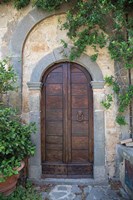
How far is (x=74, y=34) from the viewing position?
4344mm

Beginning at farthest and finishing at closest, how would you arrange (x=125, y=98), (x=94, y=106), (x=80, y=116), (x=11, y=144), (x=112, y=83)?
1. (x=80, y=116)
2. (x=94, y=106)
3. (x=112, y=83)
4. (x=125, y=98)
5. (x=11, y=144)

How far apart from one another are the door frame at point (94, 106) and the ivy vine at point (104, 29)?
18cm

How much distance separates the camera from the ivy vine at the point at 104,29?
408 centimetres

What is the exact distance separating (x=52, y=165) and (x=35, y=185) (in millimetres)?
520

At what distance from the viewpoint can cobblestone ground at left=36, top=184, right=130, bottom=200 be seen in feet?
12.3

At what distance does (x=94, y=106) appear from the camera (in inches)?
174

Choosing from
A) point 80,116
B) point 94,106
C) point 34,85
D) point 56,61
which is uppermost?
point 56,61

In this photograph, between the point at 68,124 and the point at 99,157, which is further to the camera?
the point at 68,124

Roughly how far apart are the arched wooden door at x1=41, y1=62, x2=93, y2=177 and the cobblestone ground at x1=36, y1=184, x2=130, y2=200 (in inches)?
14.8

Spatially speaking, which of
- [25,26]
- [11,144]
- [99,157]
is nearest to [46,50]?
[25,26]

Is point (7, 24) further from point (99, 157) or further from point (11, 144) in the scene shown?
point (99, 157)

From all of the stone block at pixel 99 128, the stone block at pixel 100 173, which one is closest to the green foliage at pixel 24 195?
the stone block at pixel 100 173

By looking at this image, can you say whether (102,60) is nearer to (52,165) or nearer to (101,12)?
(101,12)

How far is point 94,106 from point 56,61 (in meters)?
1.22
